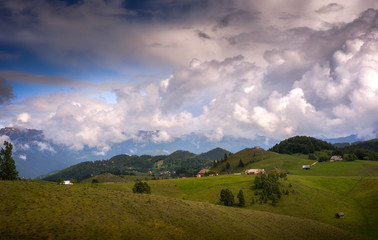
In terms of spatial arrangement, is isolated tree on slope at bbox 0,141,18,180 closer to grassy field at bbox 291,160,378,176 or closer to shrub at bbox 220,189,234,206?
shrub at bbox 220,189,234,206

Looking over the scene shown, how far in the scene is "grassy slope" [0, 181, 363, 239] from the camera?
120 ft

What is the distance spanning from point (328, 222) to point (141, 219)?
6290 cm

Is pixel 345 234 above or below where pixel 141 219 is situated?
below

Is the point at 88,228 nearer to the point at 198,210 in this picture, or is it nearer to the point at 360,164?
the point at 198,210

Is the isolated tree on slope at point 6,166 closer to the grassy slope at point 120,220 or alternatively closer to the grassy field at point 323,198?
the grassy slope at point 120,220

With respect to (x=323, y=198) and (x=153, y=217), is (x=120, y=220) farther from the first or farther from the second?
(x=323, y=198)

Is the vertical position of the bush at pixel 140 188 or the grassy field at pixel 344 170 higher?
the bush at pixel 140 188

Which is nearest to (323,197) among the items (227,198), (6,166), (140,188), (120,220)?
(227,198)

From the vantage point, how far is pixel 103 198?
5434cm

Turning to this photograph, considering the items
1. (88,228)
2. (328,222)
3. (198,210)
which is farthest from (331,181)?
(88,228)

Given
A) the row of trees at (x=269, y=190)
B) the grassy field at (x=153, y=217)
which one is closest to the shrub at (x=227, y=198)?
the grassy field at (x=153, y=217)

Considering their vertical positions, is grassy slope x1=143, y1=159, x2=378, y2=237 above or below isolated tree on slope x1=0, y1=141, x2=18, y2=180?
below

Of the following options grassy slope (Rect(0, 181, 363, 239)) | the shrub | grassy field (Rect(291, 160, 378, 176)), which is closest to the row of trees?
the shrub

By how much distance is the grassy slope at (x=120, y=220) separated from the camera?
36.6 metres
